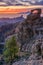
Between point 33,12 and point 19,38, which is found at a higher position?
point 33,12

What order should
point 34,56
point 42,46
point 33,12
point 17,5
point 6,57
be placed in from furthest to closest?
1. point 17,5
2. point 33,12
3. point 6,57
4. point 34,56
5. point 42,46

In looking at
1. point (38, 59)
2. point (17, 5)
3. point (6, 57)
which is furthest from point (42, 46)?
point (17, 5)

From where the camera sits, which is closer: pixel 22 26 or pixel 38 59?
pixel 38 59

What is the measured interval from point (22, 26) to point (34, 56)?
69.1ft

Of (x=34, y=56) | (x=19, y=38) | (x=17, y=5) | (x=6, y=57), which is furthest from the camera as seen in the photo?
(x=17, y=5)

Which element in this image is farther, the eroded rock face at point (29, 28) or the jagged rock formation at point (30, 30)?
the eroded rock face at point (29, 28)

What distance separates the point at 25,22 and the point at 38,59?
22502 millimetres

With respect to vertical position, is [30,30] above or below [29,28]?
below

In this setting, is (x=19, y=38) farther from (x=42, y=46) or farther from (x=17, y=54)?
(x=42, y=46)

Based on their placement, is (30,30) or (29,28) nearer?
(30,30)

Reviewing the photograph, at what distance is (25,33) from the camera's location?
40438 mm

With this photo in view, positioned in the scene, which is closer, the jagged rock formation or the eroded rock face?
the jagged rock formation

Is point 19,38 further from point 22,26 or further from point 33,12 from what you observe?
point 33,12

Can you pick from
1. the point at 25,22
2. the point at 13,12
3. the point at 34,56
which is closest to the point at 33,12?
the point at 25,22
